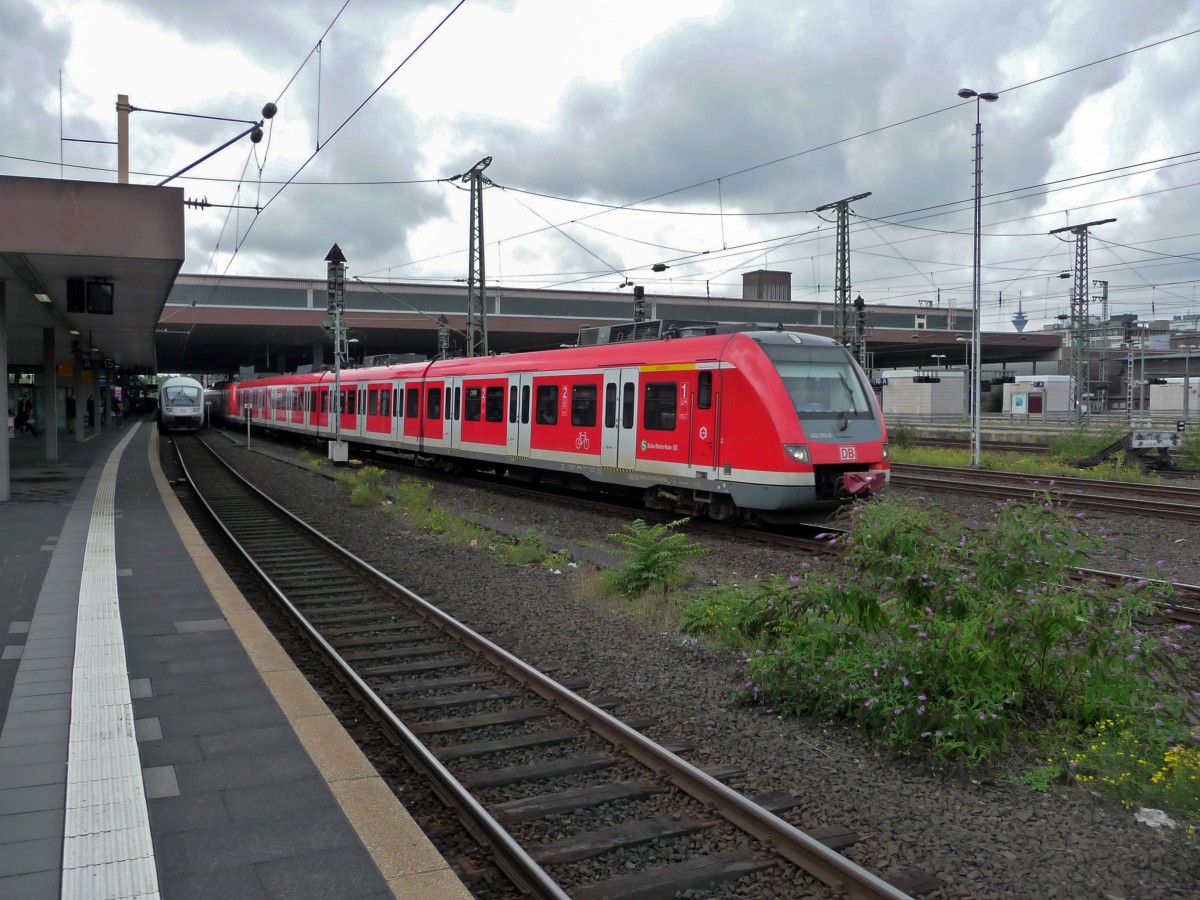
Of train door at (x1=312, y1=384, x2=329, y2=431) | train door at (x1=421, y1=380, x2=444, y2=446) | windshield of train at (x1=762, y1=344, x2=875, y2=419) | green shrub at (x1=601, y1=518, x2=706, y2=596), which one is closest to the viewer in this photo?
green shrub at (x1=601, y1=518, x2=706, y2=596)

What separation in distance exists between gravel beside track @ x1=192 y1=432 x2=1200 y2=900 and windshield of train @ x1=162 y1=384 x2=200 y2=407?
4273cm

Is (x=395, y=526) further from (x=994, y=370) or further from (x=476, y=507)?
(x=994, y=370)

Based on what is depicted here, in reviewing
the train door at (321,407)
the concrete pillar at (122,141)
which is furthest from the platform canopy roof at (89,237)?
the train door at (321,407)

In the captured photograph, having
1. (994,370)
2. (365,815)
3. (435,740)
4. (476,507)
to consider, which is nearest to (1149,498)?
(476,507)

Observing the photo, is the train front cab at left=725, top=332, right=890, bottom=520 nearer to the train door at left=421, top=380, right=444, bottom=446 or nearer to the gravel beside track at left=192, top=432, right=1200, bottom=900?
the gravel beside track at left=192, top=432, right=1200, bottom=900

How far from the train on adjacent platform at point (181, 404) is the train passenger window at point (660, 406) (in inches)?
1643

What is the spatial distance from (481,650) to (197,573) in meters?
4.79

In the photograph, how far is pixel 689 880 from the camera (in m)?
4.02

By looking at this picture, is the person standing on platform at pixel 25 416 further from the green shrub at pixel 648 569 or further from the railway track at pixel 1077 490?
the green shrub at pixel 648 569

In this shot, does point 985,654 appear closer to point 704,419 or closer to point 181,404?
point 704,419

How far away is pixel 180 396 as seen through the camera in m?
50.2

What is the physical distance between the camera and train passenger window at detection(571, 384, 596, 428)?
16.2m

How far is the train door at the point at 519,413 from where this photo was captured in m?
18.5

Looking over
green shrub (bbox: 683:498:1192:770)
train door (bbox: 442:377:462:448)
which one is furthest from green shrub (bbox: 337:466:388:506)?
green shrub (bbox: 683:498:1192:770)
